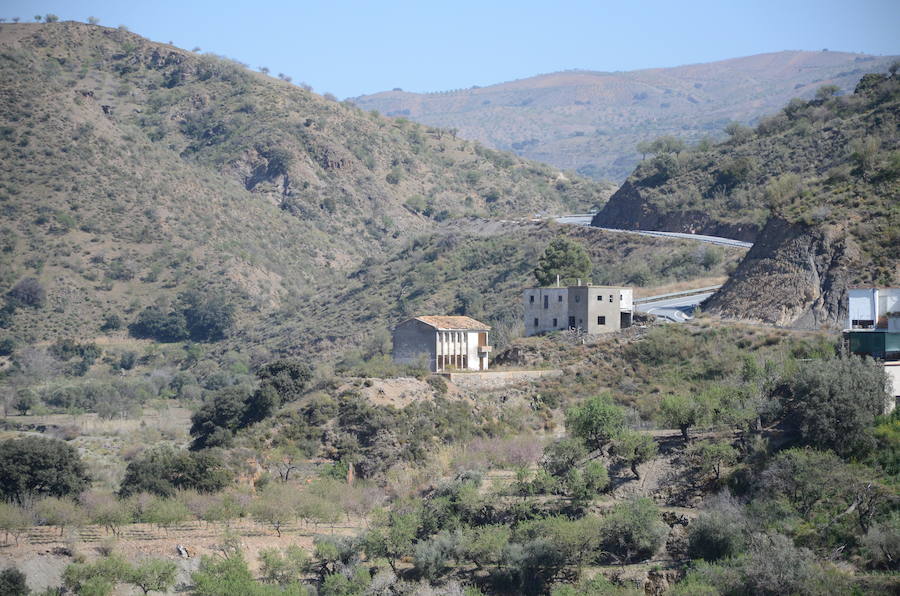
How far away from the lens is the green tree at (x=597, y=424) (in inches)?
1722

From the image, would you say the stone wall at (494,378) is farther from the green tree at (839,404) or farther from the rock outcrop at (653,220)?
the rock outcrop at (653,220)

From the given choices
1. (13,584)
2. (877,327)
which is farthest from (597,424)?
(13,584)

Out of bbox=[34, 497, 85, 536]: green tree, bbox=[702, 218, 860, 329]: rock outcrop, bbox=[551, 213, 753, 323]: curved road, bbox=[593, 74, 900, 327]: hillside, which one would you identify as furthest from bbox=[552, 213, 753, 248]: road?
bbox=[34, 497, 85, 536]: green tree

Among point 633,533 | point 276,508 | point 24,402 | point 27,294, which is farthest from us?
point 27,294

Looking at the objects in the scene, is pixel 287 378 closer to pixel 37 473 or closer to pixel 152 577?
pixel 37 473

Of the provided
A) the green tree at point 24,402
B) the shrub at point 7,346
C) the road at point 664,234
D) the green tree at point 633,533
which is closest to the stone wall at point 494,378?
the green tree at point 633,533

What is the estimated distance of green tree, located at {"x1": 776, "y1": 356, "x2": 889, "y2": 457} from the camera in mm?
37938

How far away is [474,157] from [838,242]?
93.6m

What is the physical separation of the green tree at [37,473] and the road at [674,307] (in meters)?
28.6

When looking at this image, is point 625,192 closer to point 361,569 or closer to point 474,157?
point 474,157

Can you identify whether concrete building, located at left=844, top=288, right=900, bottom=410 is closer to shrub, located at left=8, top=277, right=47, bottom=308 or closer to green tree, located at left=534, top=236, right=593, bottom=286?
green tree, located at left=534, top=236, right=593, bottom=286

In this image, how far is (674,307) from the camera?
6378 cm

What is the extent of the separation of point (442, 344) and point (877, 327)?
66.1ft

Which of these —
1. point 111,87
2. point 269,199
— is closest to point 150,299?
point 269,199
